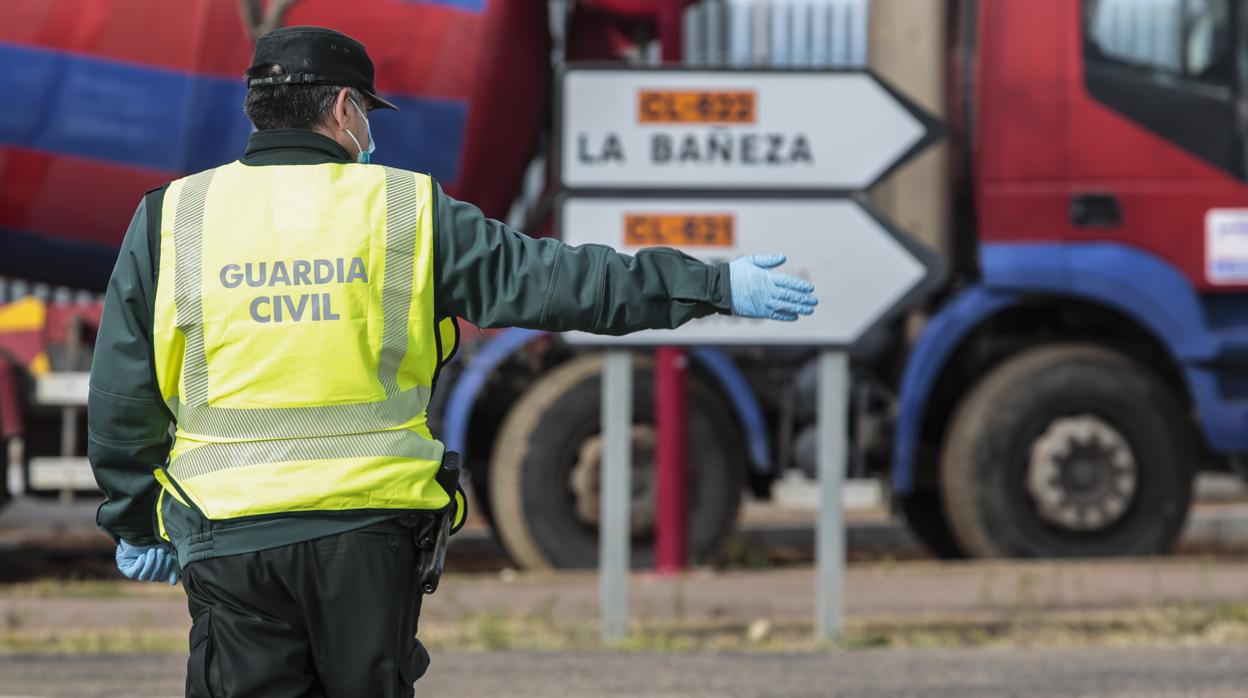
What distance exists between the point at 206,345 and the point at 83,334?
6359 millimetres

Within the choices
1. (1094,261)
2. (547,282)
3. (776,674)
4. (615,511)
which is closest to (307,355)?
(547,282)

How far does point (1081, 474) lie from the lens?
909 centimetres

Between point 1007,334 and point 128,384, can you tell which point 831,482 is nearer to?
point 1007,334

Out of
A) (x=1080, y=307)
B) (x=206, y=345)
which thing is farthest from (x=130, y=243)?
(x=1080, y=307)

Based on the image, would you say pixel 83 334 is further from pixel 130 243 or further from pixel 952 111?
pixel 130 243

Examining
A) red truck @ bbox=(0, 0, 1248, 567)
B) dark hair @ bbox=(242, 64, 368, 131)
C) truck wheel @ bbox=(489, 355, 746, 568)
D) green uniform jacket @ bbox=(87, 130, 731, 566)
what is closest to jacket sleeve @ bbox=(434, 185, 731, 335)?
green uniform jacket @ bbox=(87, 130, 731, 566)

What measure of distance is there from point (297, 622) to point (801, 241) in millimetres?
4274

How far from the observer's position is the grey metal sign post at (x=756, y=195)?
Answer: 6938 millimetres

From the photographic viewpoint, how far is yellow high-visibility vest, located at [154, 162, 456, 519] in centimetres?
298

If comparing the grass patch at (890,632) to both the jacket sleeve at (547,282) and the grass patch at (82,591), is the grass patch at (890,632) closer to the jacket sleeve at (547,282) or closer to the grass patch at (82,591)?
the grass patch at (82,591)

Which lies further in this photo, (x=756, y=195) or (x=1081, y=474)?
(x=1081, y=474)

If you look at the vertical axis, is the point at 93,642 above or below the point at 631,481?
above

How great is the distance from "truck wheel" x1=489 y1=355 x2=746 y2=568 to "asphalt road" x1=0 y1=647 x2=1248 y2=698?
209 centimetres

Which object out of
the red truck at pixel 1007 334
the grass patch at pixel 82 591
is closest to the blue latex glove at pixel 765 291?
the grass patch at pixel 82 591
